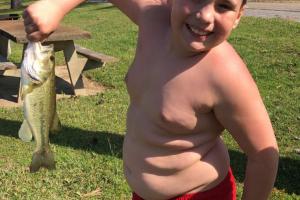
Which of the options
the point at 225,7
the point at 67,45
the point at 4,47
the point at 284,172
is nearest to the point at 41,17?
the point at 225,7

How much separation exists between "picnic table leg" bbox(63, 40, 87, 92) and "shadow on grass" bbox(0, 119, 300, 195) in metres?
1.63

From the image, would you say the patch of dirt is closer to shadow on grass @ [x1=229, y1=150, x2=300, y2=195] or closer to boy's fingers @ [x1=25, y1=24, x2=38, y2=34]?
shadow on grass @ [x1=229, y1=150, x2=300, y2=195]

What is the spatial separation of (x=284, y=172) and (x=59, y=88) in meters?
4.20

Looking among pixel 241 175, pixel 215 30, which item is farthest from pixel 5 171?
pixel 215 30

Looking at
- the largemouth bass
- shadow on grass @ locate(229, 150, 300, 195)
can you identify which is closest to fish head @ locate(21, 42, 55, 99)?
the largemouth bass

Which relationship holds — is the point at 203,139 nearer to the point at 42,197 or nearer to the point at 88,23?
Answer: the point at 42,197

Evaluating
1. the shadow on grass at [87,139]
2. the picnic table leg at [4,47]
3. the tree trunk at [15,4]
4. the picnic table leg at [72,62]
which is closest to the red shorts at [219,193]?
the shadow on grass at [87,139]

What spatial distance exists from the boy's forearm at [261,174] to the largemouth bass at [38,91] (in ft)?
3.26

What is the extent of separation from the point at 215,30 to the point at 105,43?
9657mm

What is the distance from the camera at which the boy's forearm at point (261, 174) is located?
176 centimetres

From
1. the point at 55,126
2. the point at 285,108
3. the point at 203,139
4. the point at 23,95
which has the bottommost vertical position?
the point at 285,108

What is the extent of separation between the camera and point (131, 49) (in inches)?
402

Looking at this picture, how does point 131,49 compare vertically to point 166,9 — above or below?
below

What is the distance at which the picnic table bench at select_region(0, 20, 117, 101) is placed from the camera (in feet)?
22.9
